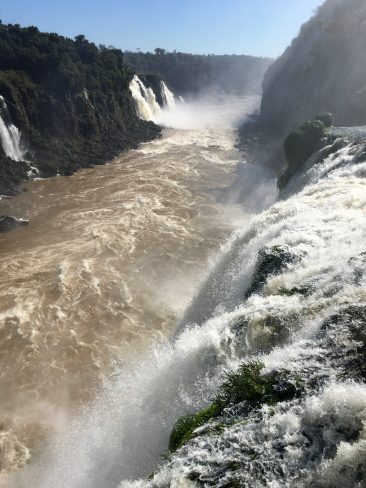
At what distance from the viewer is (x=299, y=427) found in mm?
5488

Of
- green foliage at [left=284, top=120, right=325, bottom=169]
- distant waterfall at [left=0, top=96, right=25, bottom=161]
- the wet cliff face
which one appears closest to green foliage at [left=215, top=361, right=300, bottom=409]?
green foliage at [left=284, top=120, right=325, bottom=169]

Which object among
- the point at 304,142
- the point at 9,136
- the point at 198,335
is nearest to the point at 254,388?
the point at 198,335

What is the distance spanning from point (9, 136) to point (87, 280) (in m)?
22.7

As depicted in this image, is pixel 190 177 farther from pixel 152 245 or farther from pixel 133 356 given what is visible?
pixel 133 356

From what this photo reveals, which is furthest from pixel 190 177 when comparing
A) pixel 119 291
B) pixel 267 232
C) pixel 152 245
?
pixel 267 232

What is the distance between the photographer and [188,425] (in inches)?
271

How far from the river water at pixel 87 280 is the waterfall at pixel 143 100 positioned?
27374mm

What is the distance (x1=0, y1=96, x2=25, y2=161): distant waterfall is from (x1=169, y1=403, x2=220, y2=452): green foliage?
33870 mm

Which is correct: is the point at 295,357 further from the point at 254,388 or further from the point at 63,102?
the point at 63,102

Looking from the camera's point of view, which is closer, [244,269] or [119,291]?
[244,269]

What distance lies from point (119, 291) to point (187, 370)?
9490mm

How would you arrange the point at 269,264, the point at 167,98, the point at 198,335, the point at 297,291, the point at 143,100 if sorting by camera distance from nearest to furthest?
the point at 297,291, the point at 198,335, the point at 269,264, the point at 143,100, the point at 167,98

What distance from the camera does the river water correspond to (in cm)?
1280

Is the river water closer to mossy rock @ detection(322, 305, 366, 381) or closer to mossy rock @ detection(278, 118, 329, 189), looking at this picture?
mossy rock @ detection(278, 118, 329, 189)
